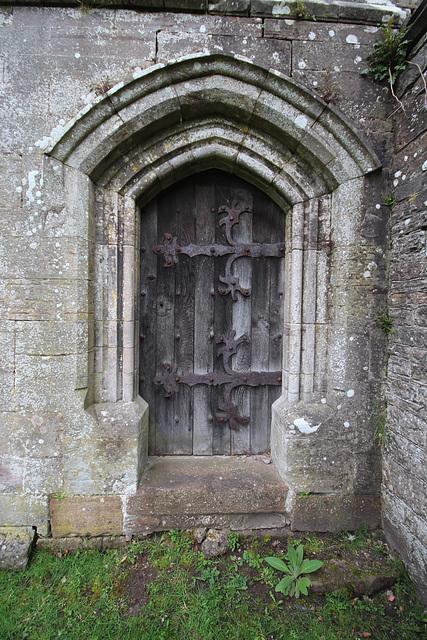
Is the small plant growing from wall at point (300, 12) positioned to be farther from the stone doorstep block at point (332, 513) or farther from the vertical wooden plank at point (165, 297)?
the stone doorstep block at point (332, 513)

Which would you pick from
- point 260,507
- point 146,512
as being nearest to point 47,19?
point 146,512

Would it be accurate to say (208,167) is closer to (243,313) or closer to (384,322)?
(243,313)

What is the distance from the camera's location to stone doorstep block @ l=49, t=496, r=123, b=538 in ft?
7.01

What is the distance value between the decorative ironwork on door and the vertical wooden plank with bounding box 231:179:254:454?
0.13 feet

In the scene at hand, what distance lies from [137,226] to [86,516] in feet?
A: 7.25

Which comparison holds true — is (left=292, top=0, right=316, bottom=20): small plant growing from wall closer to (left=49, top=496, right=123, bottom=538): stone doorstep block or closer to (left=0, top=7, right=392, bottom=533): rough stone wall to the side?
(left=0, top=7, right=392, bottom=533): rough stone wall to the side

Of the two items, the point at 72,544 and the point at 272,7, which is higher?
the point at 272,7

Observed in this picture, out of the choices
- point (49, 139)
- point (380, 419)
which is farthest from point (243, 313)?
point (49, 139)

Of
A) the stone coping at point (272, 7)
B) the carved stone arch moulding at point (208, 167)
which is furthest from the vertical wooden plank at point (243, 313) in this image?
the stone coping at point (272, 7)

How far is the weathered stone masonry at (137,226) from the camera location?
6.68 ft

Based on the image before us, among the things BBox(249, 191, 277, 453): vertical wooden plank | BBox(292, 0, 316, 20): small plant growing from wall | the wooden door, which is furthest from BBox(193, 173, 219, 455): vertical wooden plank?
BBox(292, 0, 316, 20): small plant growing from wall

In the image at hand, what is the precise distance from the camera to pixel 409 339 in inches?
78.9

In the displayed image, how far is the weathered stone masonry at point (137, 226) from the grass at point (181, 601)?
8.2 inches

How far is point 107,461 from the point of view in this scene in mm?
2168
